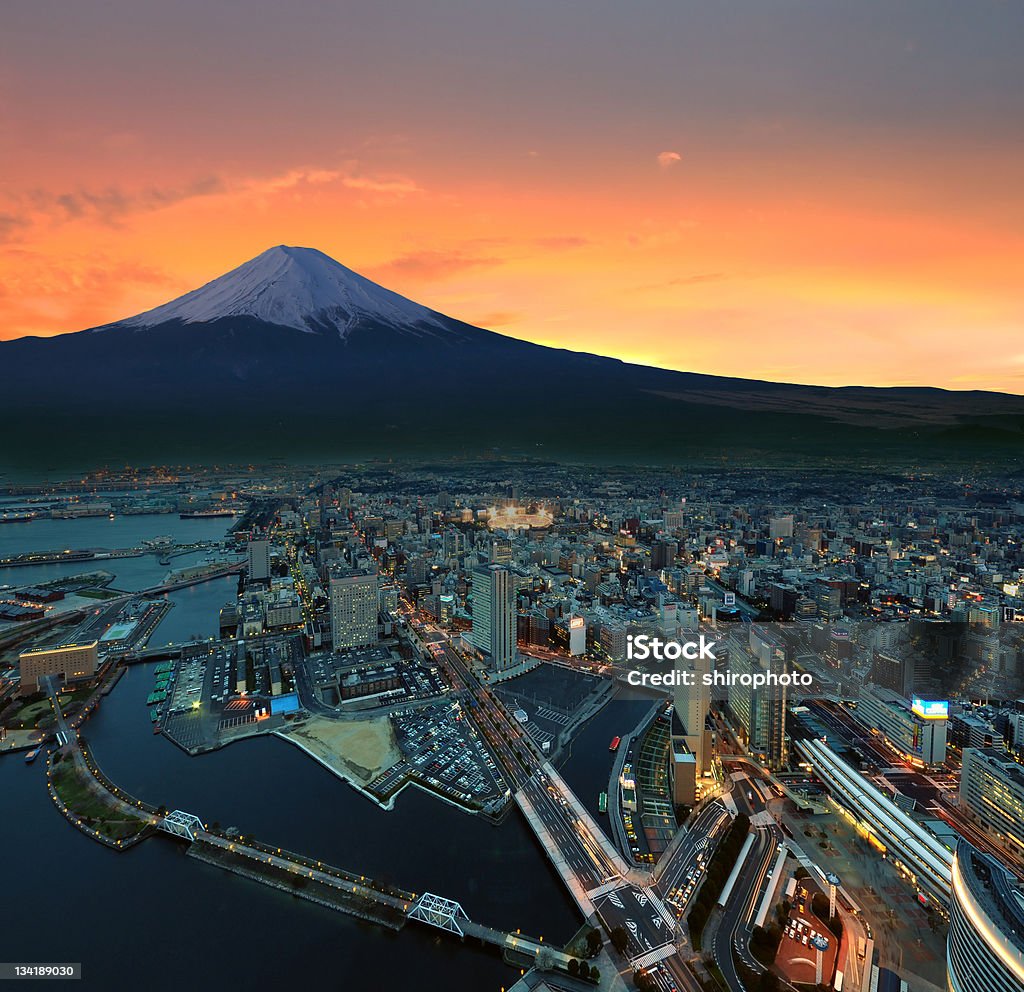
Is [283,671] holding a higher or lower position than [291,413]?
lower

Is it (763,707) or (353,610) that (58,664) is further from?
(763,707)

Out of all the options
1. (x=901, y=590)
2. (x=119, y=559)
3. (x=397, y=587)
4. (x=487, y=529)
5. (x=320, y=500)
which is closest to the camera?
(x=901, y=590)

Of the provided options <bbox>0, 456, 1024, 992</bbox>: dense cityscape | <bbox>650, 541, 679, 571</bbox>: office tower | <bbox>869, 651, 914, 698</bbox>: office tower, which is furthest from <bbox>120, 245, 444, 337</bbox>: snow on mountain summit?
<bbox>869, 651, 914, 698</bbox>: office tower

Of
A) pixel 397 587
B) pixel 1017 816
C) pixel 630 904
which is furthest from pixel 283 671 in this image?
pixel 1017 816

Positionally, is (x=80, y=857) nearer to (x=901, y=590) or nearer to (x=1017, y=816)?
(x=1017, y=816)

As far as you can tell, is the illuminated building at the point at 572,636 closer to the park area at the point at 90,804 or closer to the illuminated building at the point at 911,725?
the illuminated building at the point at 911,725

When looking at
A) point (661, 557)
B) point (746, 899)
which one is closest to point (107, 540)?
point (661, 557)
